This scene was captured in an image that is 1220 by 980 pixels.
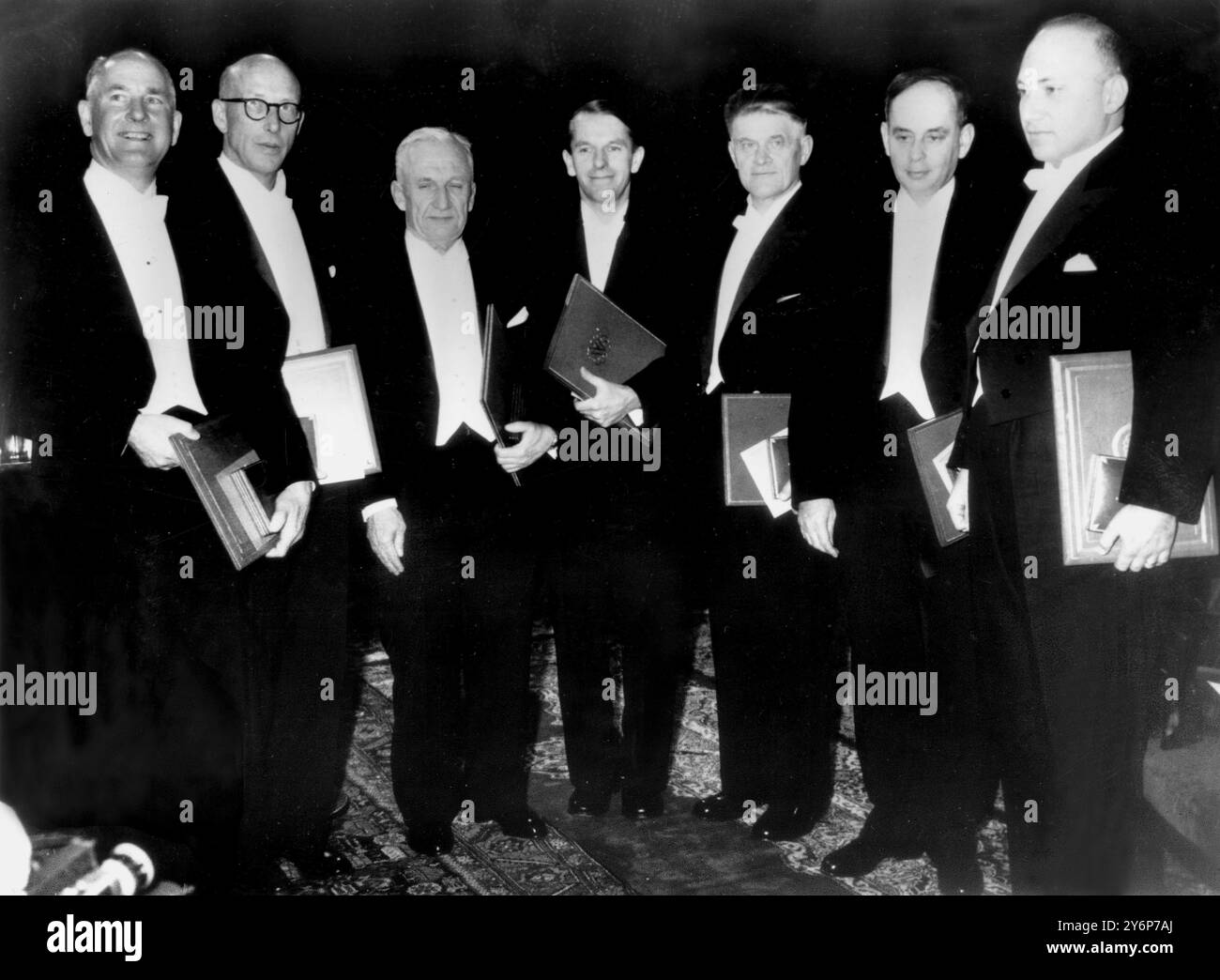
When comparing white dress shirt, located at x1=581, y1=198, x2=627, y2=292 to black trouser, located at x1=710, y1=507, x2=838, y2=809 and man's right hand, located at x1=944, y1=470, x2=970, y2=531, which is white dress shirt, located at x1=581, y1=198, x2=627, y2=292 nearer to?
black trouser, located at x1=710, y1=507, x2=838, y2=809

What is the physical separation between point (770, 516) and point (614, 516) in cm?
44

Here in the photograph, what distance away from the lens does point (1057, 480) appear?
10.5 feet

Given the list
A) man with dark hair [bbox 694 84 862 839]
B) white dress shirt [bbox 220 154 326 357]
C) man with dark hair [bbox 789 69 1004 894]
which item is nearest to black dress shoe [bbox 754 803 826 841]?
man with dark hair [bbox 694 84 862 839]

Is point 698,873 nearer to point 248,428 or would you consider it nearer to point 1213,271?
point 248,428

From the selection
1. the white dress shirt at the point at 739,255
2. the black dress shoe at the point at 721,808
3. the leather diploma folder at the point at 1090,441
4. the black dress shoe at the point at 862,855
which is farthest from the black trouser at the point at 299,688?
the leather diploma folder at the point at 1090,441

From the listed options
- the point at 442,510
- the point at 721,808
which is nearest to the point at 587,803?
the point at 721,808

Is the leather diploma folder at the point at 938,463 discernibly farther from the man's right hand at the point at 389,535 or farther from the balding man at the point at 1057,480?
the man's right hand at the point at 389,535

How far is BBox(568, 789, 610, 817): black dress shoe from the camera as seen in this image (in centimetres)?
342

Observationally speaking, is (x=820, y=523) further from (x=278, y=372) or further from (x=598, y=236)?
(x=278, y=372)

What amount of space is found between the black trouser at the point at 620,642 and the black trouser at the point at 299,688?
0.62m

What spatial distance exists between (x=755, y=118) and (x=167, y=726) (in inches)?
93.4

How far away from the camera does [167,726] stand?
133 inches

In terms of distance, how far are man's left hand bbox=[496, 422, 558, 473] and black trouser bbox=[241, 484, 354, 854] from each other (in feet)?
1.52

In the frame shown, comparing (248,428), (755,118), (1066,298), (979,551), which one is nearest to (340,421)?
(248,428)
